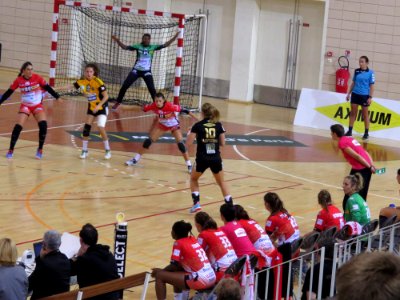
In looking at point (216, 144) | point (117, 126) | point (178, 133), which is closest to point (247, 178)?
point (178, 133)

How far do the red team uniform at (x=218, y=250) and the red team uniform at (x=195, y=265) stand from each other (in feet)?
0.50

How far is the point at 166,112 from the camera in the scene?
48.6 ft

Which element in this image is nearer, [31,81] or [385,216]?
[385,216]

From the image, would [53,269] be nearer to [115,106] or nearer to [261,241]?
[261,241]

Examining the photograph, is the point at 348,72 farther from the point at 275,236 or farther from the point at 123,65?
the point at 275,236

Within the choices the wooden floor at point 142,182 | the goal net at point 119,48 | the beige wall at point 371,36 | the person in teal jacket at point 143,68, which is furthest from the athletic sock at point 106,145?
the beige wall at point 371,36

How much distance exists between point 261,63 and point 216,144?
46.1 ft

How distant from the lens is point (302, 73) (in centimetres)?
2514

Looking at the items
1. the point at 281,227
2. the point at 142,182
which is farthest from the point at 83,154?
the point at 281,227

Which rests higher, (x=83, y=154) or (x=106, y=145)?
(x=106, y=145)

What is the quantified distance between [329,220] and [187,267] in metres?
2.10

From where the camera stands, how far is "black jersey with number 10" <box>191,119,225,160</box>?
39.4ft

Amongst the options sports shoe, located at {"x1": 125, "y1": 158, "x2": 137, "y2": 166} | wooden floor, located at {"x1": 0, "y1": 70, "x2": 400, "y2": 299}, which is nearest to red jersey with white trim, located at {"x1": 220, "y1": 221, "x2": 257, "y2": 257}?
wooden floor, located at {"x1": 0, "y1": 70, "x2": 400, "y2": 299}

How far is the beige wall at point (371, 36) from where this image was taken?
23250mm
